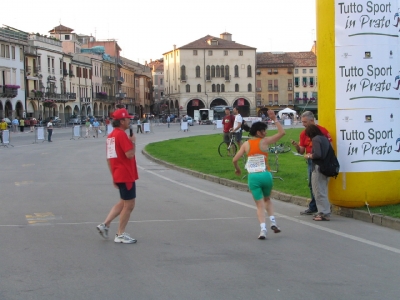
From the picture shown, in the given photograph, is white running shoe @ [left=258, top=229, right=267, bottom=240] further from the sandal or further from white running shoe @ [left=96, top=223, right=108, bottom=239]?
white running shoe @ [left=96, top=223, right=108, bottom=239]

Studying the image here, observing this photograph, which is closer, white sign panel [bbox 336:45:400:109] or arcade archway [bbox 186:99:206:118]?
white sign panel [bbox 336:45:400:109]

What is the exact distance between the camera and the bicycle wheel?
74.2 ft

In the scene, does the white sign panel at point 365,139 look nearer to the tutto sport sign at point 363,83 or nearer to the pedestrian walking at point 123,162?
→ the tutto sport sign at point 363,83

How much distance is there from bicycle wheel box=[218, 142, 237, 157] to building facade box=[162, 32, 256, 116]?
89.8 metres

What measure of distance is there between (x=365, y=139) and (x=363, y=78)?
1.06 metres

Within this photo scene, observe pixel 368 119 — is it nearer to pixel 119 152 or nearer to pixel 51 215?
pixel 119 152

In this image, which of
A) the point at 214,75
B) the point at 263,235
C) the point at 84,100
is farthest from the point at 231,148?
the point at 214,75

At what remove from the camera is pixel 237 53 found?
114 meters

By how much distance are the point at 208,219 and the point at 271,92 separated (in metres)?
112

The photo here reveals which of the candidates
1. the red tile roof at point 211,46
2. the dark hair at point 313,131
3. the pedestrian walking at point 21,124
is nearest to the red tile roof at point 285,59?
the red tile roof at point 211,46

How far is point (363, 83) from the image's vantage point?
33.7 feet

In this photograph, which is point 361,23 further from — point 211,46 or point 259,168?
point 211,46

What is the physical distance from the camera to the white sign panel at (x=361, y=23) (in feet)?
33.7

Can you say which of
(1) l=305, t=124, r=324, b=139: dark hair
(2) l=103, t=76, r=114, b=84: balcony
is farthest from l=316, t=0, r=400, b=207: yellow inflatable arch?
(2) l=103, t=76, r=114, b=84: balcony
